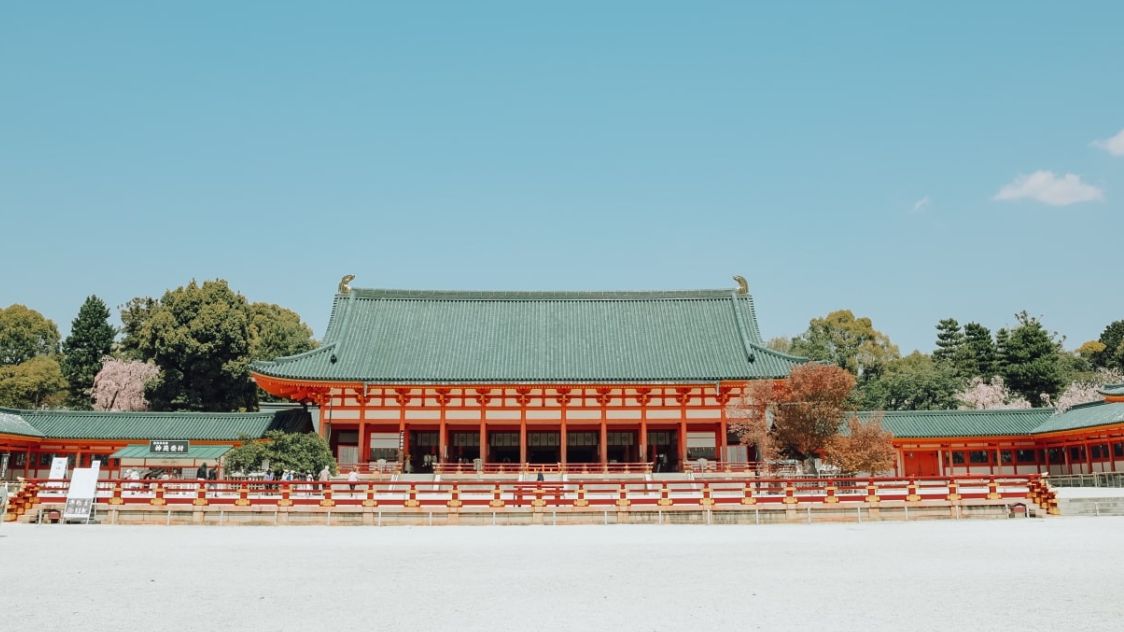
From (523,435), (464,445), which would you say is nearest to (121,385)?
(464,445)

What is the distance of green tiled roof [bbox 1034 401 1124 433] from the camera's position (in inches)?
1281

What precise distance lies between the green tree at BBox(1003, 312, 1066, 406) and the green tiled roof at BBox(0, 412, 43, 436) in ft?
184

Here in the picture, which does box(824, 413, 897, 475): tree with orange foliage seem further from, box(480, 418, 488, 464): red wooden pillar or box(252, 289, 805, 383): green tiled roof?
box(480, 418, 488, 464): red wooden pillar

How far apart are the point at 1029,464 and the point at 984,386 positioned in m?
17.6

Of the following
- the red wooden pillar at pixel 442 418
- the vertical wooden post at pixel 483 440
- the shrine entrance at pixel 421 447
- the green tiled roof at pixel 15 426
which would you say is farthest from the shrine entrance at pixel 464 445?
the green tiled roof at pixel 15 426

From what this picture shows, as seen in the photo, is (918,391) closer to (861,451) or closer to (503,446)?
(503,446)

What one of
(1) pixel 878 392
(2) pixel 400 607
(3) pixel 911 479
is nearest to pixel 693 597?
(2) pixel 400 607

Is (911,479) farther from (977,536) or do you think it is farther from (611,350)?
(611,350)

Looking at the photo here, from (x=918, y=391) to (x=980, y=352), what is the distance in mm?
9176

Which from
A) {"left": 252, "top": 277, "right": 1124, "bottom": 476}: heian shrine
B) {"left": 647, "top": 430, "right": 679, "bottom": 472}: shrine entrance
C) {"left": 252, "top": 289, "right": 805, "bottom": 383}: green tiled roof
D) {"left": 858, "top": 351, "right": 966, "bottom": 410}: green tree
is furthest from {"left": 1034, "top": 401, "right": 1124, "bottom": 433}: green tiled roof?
{"left": 647, "top": 430, "right": 679, "bottom": 472}: shrine entrance

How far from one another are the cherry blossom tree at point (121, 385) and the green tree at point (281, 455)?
3378cm

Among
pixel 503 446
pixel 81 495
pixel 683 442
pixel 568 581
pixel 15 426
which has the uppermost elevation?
pixel 15 426

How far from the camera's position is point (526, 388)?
33.2 m

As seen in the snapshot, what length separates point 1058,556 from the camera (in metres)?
13.9
